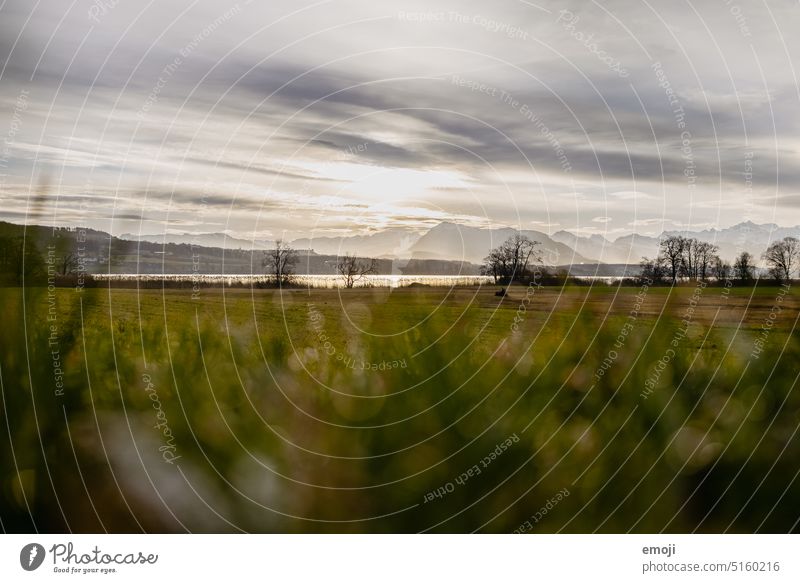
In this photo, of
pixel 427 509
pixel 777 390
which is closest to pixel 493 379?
pixel 427 509

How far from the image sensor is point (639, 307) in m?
2.53

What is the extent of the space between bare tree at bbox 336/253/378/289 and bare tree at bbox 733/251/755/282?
1550 mm

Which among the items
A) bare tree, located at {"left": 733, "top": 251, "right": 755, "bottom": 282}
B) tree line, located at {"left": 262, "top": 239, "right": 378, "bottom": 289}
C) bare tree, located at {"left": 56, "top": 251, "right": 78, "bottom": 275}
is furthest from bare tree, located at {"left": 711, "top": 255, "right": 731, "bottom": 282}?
bare tree, located at {"left": 56, "top": 251, "right": 78, "bottom": 275}

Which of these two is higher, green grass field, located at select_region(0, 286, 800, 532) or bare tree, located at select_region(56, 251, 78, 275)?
bare tree, located at select_region(56, 251, 78, 275)

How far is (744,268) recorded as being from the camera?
3082mm

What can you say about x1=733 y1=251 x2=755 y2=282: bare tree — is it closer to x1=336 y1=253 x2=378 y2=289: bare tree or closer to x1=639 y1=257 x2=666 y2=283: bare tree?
x1=639 y1=257 x2=666 y2=283: bare tree

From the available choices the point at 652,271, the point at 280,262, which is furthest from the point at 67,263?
the point at 652,271

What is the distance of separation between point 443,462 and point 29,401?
42.5 inches

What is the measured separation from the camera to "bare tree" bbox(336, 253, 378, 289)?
2947mm
